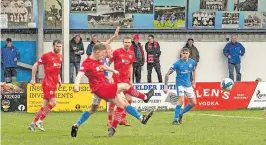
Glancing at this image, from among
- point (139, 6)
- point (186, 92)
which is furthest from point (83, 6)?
point (186, 92)

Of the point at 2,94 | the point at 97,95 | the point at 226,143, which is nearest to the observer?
the point at 226,143

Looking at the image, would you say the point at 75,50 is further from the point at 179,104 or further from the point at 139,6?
the point at 179,104

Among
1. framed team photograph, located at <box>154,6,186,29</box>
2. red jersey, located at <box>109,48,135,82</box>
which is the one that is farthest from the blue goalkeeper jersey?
framed team photograph, located at <box>154,6,186,29</box>

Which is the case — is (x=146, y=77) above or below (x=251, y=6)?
below

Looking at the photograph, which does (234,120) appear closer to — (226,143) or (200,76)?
(226,143)

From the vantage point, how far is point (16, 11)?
35469 millimetres

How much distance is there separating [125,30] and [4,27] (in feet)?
16.4

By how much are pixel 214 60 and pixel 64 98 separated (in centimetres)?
1001

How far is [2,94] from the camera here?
98.2 feet

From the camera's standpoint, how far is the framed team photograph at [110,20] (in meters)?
36.5

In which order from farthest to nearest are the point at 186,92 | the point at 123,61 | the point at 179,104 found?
1. the point at 186,92
2. the point at 179,104
3. the point at 123,61

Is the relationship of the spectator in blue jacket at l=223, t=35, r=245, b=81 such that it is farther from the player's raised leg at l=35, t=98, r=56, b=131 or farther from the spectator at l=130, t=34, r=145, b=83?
the player's raised leg at l=35, t=98, r=56, b=131

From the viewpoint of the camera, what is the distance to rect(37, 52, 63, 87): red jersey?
22516 mm

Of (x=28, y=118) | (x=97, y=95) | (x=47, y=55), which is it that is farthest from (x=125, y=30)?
(x=97, y=95)
